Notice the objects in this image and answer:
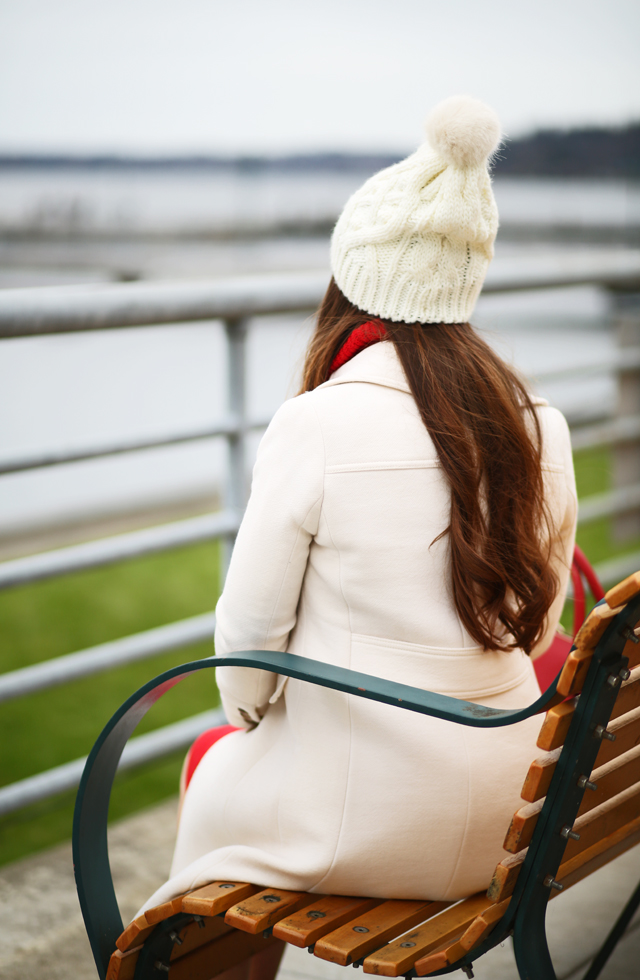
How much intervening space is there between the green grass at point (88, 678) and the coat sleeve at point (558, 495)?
1914 millimetres

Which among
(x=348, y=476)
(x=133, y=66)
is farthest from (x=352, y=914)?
(x=133, y=66)

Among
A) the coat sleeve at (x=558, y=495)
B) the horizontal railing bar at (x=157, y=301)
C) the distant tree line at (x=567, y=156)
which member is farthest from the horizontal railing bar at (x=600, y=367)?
the distant tree line at (x=567, y=156)

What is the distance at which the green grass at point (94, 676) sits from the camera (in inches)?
124

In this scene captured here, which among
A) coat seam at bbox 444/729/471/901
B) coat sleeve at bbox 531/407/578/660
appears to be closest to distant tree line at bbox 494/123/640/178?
coat sleeve at bbox 531/407/578/660

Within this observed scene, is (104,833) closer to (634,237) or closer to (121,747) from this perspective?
(121,747)

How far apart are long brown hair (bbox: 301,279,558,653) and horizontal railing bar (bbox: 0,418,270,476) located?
1005mm

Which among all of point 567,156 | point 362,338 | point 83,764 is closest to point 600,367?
point 83,764

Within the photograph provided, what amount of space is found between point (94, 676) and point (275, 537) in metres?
2.86

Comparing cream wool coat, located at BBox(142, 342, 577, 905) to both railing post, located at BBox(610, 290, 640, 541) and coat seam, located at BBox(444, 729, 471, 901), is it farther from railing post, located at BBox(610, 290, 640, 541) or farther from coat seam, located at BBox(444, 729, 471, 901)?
railing post, located at BBox(610, 290, 640, 541)

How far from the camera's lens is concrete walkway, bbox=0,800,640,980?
2.08m

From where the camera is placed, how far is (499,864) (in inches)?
47.7

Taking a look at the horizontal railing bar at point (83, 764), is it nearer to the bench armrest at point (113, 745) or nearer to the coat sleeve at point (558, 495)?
the bench armrest at point (113, 745)

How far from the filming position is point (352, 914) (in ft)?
4.49

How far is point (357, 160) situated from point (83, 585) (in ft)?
64.1
